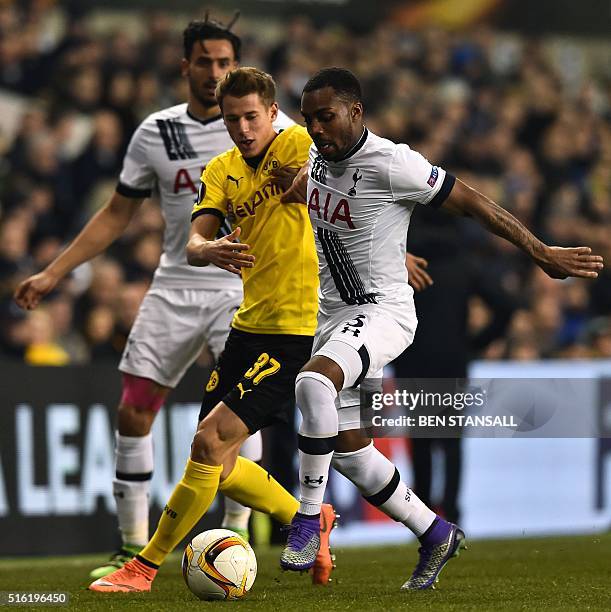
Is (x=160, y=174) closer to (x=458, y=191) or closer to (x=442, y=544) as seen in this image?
(x=458, y=191)

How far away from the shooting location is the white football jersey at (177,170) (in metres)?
7.02

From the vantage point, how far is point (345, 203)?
18.9ft

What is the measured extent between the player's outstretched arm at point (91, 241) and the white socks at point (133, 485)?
0.90 meters

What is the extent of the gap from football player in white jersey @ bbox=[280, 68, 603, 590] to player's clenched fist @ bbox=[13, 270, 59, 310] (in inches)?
63.7

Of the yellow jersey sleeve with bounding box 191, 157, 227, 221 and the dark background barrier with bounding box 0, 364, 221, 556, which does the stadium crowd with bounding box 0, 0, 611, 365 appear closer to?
the dark background barrier with bounding box 0, 364, 221, 556

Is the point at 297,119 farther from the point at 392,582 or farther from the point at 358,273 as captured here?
the point at 358,273

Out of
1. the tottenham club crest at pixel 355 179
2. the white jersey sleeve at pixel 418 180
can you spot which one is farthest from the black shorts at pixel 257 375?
the white jersey sleeve at pixel 418 180

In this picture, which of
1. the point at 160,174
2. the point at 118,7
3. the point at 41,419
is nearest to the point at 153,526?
the point at 41,419

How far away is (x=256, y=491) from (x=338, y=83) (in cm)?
205

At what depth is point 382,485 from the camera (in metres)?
5.87

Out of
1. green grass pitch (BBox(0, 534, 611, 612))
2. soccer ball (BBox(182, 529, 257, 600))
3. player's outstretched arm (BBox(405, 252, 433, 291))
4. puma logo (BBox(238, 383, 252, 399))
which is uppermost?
player's outstretched arm (BBox(405, 252, 433, 291))

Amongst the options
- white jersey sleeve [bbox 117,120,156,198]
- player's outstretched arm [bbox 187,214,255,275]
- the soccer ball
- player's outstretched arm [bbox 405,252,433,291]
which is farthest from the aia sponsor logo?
white jersey sleeve [bbox 117,120,156,198]

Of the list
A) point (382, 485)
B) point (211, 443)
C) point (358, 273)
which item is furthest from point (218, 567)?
point (358, 273)

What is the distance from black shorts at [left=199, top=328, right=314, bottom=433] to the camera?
19.2 feet
